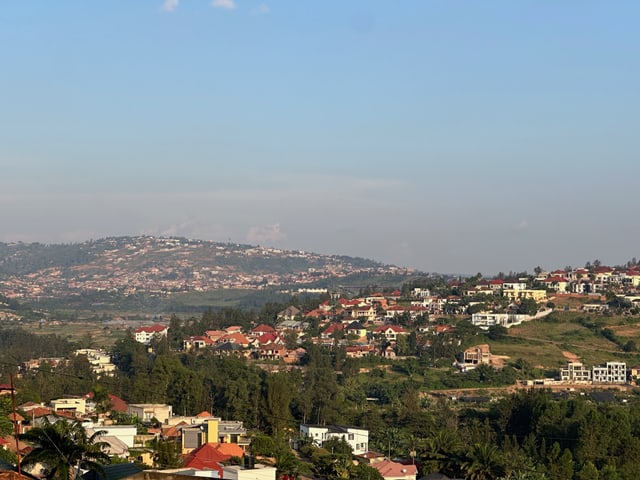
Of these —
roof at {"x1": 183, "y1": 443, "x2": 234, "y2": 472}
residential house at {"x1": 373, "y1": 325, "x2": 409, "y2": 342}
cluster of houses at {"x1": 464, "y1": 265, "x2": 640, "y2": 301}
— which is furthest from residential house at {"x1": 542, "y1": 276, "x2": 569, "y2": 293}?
roof at {"x1": 183, "y1": 443, "x2": 234, "y2": 472}

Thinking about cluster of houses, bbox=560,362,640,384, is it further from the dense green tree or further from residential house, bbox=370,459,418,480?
residential house, bbox=370,459,418,480

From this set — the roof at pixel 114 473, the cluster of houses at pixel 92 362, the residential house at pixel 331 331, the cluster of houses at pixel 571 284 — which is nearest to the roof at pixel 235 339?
the residential house at pixel 331 331

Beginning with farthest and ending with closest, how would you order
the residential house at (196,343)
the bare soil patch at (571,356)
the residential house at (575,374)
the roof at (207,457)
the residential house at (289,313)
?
the residential house at (289,313), the residential house at (196,343), the bare soil patch at (571,356), the residential house at (575,374), the roof at (207,457)

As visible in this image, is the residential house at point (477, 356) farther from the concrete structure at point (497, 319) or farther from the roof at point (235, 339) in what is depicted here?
Result: the roof at point (235, 339)

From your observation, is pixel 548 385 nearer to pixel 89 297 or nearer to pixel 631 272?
pixel 631 272

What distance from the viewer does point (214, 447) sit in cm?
3947

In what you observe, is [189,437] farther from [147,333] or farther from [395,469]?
[147,333]

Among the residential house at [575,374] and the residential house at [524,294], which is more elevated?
the residential house at [524,294]

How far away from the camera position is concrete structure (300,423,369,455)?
48781 mm

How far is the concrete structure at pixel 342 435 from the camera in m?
48.8

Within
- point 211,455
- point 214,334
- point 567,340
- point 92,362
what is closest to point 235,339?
point 214,334

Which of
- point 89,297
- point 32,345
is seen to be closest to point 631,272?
point 32,345

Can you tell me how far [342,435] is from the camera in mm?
48750

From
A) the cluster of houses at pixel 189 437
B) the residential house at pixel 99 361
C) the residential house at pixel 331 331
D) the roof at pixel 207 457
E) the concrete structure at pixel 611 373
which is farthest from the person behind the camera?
the residential house at pixel 331 331
